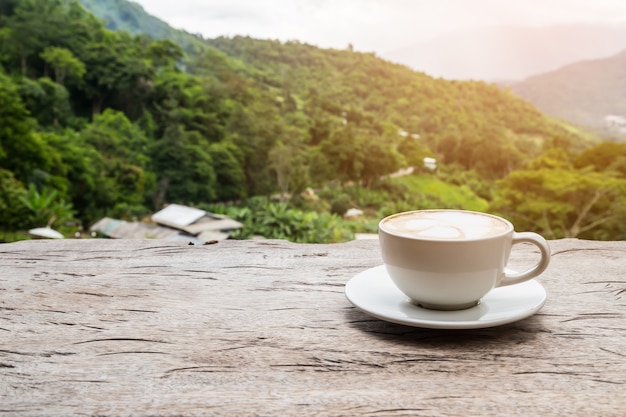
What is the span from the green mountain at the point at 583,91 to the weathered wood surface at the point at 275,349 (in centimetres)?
865

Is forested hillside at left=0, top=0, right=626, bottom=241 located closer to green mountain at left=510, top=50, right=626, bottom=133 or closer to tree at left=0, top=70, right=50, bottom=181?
tree at left=0, top=70, right=50, bottom=181

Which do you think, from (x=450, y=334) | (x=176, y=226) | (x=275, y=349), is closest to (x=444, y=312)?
(x=450, y=334)

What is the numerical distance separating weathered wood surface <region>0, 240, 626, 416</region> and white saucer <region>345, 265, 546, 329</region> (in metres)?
0.01

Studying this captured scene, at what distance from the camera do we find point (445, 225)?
17.9 inches

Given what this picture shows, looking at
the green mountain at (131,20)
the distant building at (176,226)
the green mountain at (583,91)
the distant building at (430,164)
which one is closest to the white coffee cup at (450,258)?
the distant building at (176,226)

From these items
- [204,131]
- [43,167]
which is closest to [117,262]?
[43,167]

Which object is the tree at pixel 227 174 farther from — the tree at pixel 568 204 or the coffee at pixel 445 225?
the coffee at pixel 445 225

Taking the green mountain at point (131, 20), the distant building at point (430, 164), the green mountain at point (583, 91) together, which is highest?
the green mountain at point (131, 20)

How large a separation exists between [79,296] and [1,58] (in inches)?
345

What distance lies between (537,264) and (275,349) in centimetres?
20

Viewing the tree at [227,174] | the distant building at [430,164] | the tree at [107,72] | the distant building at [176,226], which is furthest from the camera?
the distant building at [430,164]

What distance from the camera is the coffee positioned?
0.43 meters

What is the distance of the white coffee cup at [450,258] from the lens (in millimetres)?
411

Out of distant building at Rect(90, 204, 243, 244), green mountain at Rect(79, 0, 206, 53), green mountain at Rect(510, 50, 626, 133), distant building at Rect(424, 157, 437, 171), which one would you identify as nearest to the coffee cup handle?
distant building at Rect(90, 204, 243, 244)
